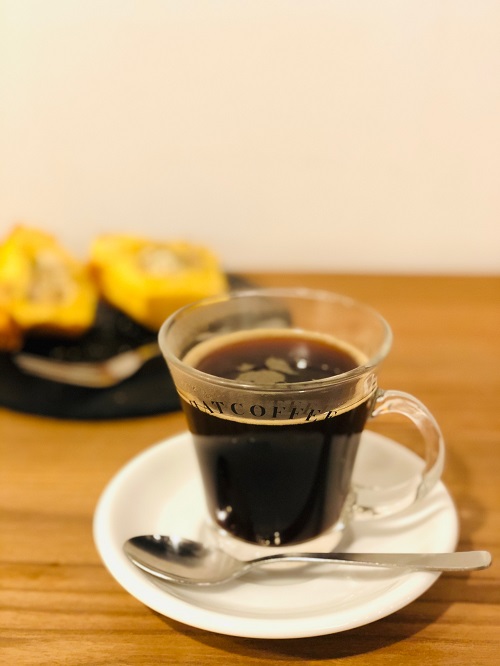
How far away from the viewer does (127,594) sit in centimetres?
37

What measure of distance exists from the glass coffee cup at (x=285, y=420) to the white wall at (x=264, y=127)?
1.75 feet

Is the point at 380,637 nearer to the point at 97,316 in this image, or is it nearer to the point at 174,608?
the point at 174,608

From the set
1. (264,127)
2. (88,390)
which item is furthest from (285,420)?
(264,127)

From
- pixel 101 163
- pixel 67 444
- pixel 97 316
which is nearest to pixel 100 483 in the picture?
pixel 67 444

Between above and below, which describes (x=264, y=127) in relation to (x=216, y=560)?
above

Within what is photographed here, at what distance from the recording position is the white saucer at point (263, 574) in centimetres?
32

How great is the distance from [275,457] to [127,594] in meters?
0.12

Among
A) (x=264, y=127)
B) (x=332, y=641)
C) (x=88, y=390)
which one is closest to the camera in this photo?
(x=332, y=641)

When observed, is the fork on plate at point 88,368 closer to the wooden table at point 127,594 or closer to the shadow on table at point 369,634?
the wooden table at point 127,594

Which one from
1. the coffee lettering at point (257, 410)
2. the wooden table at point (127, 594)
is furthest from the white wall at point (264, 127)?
the coffee lettering at point (257, 410)

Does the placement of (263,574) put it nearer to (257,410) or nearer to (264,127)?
(257,410)

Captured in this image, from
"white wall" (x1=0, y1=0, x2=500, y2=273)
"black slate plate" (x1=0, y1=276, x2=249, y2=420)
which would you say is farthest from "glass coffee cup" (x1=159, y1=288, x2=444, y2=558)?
"white wall" (x1=0, y1=0, x2=500, y2=273)

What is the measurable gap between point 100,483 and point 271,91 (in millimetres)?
636

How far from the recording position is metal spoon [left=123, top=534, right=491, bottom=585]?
347mm
